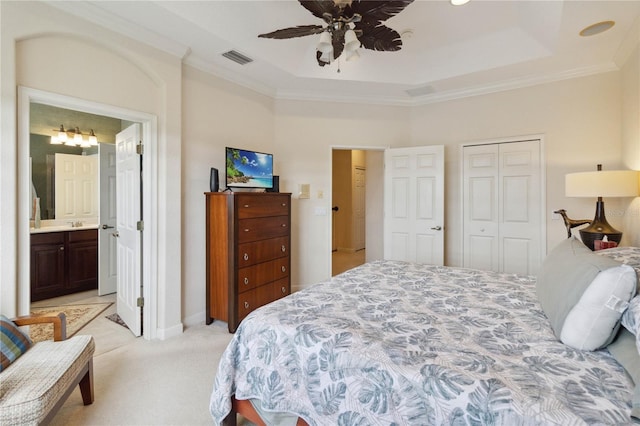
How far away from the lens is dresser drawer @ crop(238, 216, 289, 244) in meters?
3.12

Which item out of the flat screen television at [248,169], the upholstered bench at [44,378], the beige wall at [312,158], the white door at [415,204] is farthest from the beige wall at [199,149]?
the white door at [415,204]

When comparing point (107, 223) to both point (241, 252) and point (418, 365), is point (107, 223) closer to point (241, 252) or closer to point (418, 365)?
point (241, 252)

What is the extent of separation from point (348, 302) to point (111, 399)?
5.56 feet

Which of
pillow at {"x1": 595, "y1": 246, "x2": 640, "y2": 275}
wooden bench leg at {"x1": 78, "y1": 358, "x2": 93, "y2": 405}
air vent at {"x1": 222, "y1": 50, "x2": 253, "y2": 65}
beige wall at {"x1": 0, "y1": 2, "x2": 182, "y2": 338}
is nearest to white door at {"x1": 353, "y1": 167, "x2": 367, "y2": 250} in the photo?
air vent at {"x1": 222, "y1": 50, "x2": 253, "y2": 65}

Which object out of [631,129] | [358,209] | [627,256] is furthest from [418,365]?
[358,209]

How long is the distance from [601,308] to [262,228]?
2744 mm

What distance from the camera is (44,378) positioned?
61.0 inches

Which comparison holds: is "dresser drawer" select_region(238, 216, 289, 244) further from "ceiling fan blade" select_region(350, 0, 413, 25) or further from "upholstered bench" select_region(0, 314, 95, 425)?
"ceiling fan blade" select_region(350, 0, 413, 25)

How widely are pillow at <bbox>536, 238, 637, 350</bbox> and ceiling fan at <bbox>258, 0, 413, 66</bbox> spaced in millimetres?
1689

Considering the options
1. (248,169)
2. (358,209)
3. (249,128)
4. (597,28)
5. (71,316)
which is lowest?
(71,316)

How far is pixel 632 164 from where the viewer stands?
2838mm

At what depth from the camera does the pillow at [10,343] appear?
5.46ft

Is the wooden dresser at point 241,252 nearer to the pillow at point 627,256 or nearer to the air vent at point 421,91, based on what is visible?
the air vent at point 421,91

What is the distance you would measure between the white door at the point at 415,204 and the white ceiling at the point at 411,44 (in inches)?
35.1
